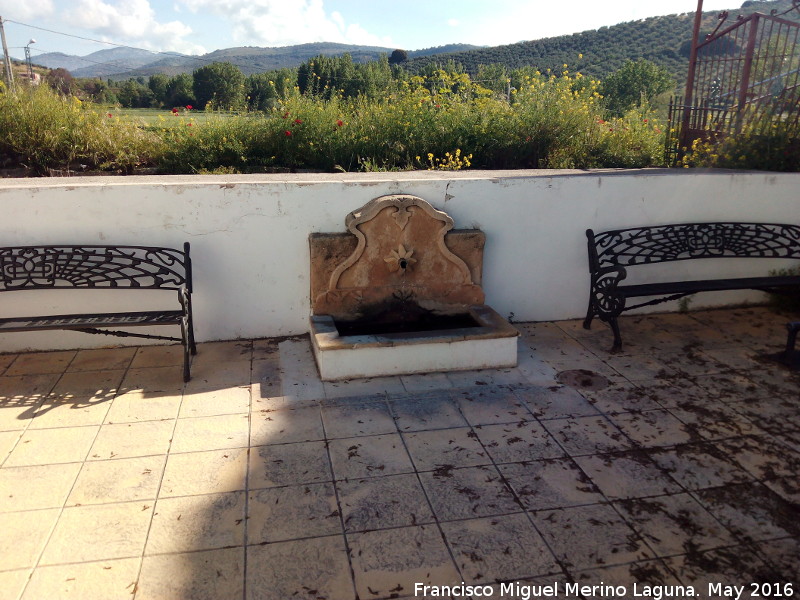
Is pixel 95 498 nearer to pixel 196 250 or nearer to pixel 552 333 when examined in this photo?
pixel 196 250

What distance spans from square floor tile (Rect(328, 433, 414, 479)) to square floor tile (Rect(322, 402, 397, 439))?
75mm

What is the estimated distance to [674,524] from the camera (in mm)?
2828

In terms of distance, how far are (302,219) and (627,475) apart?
295cm

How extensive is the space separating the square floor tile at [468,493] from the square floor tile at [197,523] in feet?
3.12

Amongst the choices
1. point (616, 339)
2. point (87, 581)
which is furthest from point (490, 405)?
point (87, 581)

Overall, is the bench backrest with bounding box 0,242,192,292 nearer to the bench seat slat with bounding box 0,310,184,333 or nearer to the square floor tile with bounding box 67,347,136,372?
the bench seat slat with bounding box 0,310,184,333

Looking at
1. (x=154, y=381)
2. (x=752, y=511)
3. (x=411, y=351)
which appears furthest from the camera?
(x=411, y=351)

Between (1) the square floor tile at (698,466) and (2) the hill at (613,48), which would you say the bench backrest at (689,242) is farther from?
(2) the hill at (613,48)

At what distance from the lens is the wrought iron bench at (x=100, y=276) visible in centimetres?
414

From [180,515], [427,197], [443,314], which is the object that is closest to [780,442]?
[443,314]

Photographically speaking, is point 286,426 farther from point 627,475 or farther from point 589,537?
point 627,475

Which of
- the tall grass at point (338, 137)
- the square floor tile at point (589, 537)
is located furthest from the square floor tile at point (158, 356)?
the square floor tile at point (589, 537)

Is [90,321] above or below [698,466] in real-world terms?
above

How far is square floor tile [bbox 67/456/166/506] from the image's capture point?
117 inches
